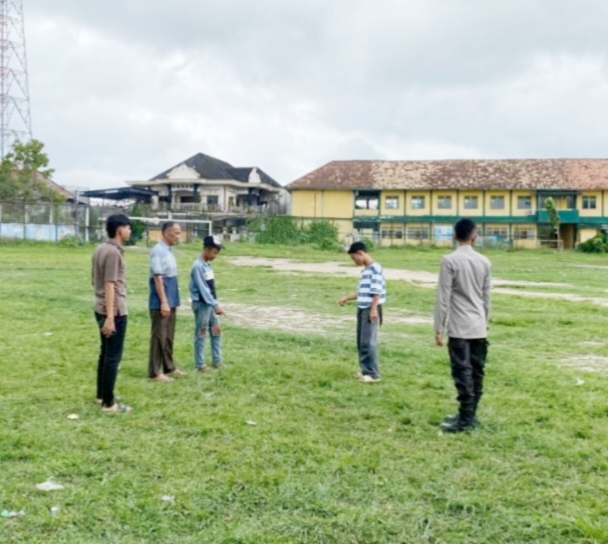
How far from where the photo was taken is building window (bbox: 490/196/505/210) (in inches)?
2210

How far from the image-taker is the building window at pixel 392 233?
57469 mm

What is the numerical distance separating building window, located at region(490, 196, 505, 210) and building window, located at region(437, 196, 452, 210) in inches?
Result: 126

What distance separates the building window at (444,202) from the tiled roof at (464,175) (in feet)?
3.31

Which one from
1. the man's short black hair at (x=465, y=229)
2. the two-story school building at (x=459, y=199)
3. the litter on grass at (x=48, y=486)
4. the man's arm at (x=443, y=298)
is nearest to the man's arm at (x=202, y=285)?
the man's arm at (x=443, y=298)

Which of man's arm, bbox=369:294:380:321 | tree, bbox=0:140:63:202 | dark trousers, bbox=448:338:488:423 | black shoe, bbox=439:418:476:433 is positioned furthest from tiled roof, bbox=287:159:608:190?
black shoe, bbox=439:418:476:433

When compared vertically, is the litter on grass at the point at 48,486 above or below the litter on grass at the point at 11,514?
above

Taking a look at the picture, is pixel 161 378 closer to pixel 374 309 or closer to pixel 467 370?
pixel 374 309

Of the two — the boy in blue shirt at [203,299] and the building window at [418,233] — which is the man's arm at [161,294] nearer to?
the boy in blue shirt at [203,299]

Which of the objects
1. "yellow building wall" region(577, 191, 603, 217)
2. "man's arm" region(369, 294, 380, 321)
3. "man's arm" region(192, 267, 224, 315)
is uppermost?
"yellow building wall" region(577, 191, 603, 217)

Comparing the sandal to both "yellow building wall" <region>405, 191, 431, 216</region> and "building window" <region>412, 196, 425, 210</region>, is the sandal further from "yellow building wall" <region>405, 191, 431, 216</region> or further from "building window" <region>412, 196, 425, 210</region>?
"building window" <region>412, 196, 425, 210</region>

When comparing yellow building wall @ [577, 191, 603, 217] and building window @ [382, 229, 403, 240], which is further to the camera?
building window @ [382, 229, 403, 240]

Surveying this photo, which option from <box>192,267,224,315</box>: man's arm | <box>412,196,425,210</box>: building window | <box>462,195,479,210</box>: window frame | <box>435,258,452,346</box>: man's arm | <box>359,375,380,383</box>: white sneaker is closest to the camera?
<box>435,258,452,346</box>: man's arm

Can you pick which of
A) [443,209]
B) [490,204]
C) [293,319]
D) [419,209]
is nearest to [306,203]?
[419,209]

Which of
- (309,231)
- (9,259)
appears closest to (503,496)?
(9,259)
